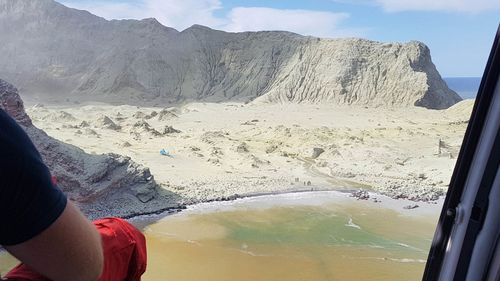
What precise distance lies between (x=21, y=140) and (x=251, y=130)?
71.2 feet

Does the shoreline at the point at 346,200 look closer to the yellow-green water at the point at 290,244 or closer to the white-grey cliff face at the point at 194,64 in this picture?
the yellow-green water at the point at 290,244

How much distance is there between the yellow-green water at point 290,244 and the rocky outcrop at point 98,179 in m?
0.98

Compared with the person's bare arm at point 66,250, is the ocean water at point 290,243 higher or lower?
lower

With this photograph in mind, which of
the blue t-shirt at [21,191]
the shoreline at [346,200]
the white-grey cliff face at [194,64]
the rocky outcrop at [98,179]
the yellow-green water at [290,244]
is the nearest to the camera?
the blue t-shirt at [21,191]

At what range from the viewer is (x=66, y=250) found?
0.83 metres

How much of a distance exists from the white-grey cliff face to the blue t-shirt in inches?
1214

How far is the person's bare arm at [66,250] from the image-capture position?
0.79 m

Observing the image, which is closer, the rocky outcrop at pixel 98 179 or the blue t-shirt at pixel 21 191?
the blue t-shirt at pixel 21 191

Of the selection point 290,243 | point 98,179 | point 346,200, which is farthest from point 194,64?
point 290,243

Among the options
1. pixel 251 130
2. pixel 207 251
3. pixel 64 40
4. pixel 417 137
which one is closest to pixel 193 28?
pixel 64 40

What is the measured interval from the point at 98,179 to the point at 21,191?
1098 cm

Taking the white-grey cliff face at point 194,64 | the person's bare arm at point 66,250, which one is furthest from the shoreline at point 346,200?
the white-grey cliff face at point 194,64

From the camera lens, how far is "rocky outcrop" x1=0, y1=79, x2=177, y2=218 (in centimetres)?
1016

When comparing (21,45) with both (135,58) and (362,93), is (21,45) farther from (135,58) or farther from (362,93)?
(362,93)
